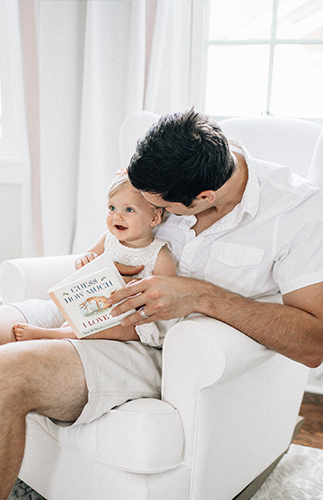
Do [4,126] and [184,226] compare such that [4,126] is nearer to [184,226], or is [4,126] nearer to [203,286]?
[184,226]

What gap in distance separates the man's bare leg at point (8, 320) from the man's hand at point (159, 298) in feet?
1.13

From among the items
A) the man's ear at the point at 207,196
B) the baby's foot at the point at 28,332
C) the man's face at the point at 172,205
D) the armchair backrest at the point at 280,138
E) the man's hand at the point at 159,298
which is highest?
the armchair backrest at the point at 280,138

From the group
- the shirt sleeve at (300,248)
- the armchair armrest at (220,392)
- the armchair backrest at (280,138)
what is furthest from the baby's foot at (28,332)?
the armchair backrest at (280,138)

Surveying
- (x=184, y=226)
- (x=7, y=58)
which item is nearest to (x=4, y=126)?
(x=7, y=58)

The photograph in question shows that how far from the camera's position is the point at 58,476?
117 cm

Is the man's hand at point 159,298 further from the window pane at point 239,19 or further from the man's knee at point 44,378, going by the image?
the window pane at point 239,19

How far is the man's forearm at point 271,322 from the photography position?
1.10 meters

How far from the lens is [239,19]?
7.32 ft

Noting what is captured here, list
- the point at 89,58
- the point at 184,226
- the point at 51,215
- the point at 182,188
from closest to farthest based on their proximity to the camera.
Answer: the point at 182,188
the point at 184,226
the point at 89,58
the point at 51,215

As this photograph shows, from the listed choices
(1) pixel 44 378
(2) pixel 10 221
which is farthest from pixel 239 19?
(1) pixel 44 378

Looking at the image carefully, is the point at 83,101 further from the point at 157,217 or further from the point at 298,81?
the point at 157,217

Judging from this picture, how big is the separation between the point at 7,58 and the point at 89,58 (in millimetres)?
803

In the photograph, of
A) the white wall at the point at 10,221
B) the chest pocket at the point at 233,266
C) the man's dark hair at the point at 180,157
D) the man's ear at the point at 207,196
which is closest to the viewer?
the man's dark hair at the point at 180,157

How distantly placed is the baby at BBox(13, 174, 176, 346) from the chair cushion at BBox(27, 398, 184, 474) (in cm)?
23
